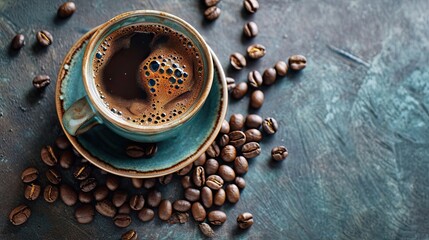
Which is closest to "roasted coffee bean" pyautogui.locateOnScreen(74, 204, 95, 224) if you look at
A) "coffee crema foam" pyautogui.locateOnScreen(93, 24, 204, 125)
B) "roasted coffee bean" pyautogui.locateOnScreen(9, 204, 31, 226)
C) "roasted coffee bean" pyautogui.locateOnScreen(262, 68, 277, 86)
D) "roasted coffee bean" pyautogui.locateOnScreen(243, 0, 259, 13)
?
"roasted coffee bean" pyautogui.locateOnScreen(9, 204, 31, 226)

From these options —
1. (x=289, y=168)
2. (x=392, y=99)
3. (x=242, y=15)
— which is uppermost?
(x=242, y=15)

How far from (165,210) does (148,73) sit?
16.5 inches

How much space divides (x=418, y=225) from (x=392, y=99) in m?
0.35

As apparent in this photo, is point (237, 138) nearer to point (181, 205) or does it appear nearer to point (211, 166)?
point (211, 166)

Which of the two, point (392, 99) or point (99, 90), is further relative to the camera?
point (392, 99)

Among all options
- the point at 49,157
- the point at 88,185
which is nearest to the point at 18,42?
the point at 49,157

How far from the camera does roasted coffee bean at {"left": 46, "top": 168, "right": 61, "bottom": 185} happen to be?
1702mm

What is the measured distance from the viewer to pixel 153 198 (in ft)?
5.66

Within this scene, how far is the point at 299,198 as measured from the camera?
178cm

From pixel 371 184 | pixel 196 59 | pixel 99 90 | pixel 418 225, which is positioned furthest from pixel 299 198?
pixel 99 90

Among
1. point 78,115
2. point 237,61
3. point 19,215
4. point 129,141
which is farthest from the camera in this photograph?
point 237,61

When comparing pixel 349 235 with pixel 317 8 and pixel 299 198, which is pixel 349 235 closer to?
pixel 299 198

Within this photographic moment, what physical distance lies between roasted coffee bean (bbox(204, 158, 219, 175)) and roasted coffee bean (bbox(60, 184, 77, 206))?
1.15 feet

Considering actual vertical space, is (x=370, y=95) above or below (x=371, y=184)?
above
